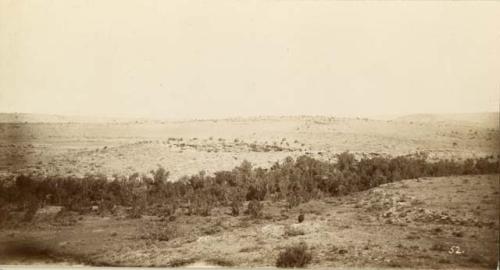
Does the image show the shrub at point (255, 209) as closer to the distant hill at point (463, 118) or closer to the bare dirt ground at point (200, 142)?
the bare dirt ground at point (200, 142)

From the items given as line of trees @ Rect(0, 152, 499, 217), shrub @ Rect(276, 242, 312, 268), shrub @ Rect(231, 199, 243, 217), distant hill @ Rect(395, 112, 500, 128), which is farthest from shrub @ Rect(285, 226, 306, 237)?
distant hill @ Rect(395, 112, 500, 128)

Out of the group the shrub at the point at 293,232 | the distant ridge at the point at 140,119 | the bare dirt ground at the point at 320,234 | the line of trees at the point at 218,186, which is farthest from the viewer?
the line of trees at the point at 218,186

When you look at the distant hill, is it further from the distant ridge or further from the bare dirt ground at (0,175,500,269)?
the bare dirt ground at (0,175,500,269)

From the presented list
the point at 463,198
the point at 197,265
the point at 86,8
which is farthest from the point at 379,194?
the point at 86,8

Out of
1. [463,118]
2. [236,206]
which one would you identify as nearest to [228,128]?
[236,206]

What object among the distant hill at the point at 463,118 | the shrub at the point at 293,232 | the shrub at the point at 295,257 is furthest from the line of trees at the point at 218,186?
the shrub at the point at 295,257

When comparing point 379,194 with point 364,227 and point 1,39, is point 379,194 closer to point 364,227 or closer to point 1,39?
point 364,227
